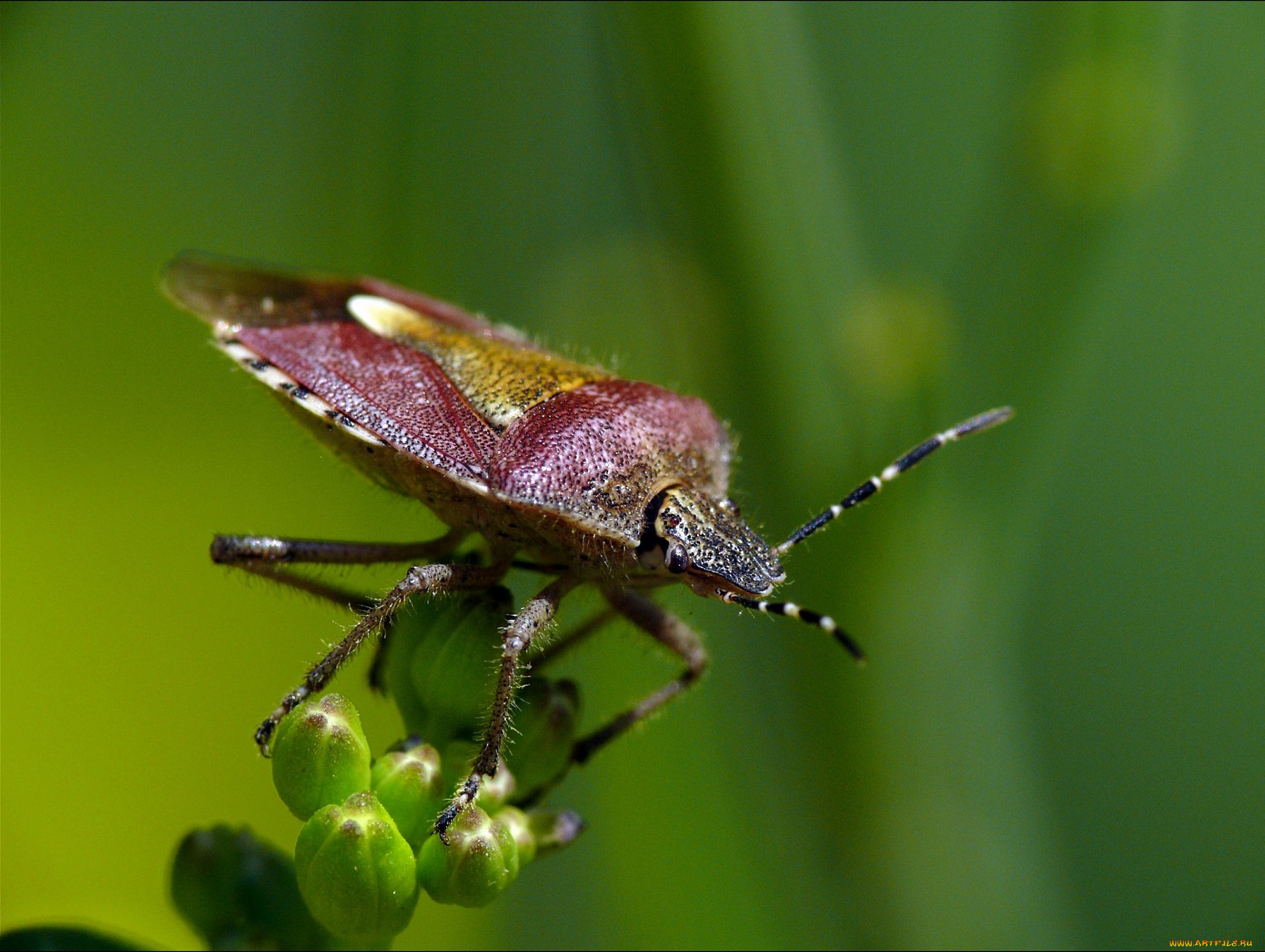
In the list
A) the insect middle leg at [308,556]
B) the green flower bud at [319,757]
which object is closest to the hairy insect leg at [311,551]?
the insect middle leg at [308,556]

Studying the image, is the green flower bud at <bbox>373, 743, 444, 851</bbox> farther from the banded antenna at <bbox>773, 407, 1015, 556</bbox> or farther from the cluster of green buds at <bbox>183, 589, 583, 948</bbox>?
the banded antenna at <bbox>773, 407, 1015, 556</bbox>

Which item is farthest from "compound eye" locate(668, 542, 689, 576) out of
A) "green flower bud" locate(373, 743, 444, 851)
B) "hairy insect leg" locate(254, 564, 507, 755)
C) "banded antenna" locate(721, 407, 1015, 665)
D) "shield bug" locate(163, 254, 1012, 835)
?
"green flower bud" locate(373, 743, 444, 851)

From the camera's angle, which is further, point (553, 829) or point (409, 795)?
point (553, 829)

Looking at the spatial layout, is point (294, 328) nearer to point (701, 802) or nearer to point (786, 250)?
point (786, 250)

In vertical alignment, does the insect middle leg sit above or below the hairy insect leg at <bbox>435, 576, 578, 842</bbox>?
above

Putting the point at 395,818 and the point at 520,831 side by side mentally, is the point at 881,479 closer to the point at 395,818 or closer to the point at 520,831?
the point at 520,831

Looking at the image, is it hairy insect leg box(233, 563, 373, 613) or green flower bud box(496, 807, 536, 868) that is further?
hairy insect leg box(233, 563, 373, 613)

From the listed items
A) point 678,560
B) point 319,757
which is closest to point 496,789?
point 319,757
